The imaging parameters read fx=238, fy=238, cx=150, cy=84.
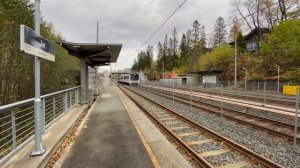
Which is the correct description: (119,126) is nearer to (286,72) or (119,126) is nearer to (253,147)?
(253,147)

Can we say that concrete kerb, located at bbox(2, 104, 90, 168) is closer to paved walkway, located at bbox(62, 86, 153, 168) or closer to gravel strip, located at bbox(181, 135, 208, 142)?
paved walkway, located at bbox(62, 86, 153, 168)

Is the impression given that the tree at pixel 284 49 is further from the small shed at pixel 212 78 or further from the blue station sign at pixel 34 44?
the blue station sign at pixel 34 44

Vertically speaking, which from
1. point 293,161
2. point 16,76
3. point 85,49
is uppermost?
point 85,49

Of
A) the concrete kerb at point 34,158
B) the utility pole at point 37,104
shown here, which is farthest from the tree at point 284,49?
the utility pole at point 37,104

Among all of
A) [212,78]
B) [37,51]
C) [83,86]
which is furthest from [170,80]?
[37,51]

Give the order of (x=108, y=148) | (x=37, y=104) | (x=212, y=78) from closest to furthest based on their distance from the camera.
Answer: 1. (x=37, y=104)
2. (x=108, y=148)
3. (x=212, y=78)

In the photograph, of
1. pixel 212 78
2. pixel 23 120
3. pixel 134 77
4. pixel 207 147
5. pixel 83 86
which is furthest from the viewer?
pixel 134 77

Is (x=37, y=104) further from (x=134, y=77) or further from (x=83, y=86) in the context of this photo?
(x=134, y=77)

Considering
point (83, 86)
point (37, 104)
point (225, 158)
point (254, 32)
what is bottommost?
point (225, 158)

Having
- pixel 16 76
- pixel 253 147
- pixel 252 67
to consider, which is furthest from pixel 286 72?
pixel 16 76

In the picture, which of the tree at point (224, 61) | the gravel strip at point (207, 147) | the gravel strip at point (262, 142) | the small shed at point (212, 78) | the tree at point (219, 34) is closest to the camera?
the gravel strip at point (262, 142)

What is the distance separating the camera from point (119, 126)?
9219 mm

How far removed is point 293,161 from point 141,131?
4.60m

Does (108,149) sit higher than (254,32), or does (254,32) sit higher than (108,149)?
(254,32)
